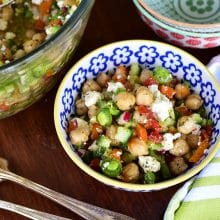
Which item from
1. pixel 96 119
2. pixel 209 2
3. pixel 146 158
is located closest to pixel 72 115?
pixel 96 119

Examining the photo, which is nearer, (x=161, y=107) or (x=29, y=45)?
(x=161, y=107)

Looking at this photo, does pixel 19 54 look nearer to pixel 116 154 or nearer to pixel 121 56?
pixel 121 56

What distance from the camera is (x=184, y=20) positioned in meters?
1.45

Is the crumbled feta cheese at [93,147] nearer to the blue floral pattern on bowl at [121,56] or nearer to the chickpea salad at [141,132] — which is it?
the chickpea salad at [141,132]

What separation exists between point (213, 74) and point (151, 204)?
1.14 ft

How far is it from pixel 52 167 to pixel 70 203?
12 cm

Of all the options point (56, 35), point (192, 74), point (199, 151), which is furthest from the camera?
point (192, 74)

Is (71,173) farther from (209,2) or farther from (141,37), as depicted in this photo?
(209,2)

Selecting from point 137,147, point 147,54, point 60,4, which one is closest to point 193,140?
point 137,147

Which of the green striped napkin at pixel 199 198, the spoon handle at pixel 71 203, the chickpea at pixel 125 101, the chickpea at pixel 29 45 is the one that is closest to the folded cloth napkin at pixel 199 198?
the green striped napkin at pixel 199 198

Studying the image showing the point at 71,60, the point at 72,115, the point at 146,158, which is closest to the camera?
the point at 146,158

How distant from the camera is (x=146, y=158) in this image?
1176 mm

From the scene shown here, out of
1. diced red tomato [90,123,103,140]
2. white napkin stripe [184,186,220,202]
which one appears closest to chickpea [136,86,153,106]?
diced red tomato [90,123,103,140]

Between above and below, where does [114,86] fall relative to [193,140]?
above
